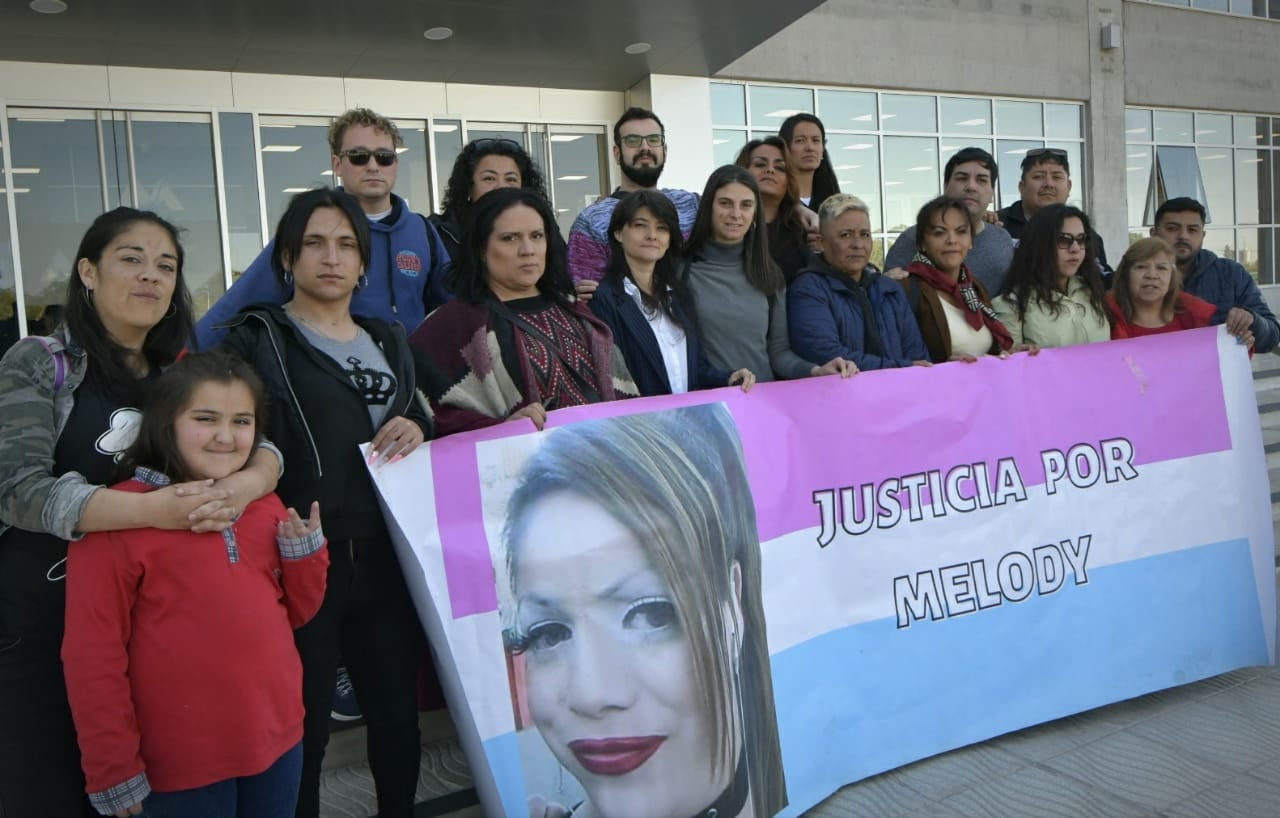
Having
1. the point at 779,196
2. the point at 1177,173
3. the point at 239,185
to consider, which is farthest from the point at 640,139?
the point at 1177,173

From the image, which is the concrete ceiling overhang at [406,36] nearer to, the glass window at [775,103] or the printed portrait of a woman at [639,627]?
the glass window at [775,103]

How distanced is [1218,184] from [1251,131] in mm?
1668

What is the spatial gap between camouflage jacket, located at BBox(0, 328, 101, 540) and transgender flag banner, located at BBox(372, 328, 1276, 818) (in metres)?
0.75

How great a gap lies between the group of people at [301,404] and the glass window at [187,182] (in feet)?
25.4

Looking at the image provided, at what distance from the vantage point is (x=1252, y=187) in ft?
66.7

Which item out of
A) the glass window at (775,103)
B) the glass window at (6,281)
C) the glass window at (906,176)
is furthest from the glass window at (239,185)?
the glass window at (906,176)

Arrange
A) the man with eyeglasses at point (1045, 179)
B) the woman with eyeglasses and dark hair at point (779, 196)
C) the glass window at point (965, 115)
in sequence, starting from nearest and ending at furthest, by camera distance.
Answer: the woman with eyeglasses and dark hair at point (779, 196) → the man with eyeglasses at point (1045, 179) → the glass window at point (965, 115)

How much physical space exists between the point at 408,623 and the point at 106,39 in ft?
29.8

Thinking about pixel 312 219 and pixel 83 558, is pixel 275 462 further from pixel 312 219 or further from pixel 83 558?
pixel 312 219

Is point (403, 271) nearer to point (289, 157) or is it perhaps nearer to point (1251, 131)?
point (289, 157)

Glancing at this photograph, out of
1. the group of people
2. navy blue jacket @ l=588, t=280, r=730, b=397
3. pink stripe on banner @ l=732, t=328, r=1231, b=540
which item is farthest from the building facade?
navy blue jacket @ l=588, t=280, r=730, b=397

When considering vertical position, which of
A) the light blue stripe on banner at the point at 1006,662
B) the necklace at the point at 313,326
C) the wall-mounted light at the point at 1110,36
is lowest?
the light blue stripe on banner at the point at 1006,662

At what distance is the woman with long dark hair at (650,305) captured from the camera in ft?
11.3

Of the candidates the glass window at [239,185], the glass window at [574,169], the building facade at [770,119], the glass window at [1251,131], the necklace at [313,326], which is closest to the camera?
the necklace at [313,326]
